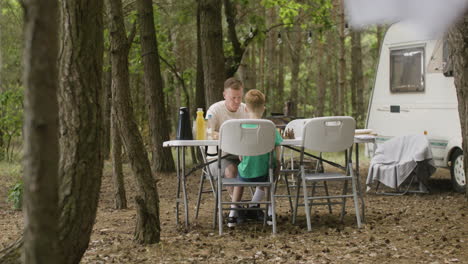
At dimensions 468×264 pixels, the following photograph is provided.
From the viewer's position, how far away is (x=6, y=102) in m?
15.0

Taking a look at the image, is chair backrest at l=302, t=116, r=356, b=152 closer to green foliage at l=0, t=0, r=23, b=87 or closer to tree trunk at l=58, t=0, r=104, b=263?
tree trunk at l=58, t=0, r=104, b=263

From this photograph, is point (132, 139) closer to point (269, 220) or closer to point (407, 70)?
point (269, 220)

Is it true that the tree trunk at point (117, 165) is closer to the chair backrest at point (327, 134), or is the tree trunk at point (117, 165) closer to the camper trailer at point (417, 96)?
the chair backrest at point (327, 134)

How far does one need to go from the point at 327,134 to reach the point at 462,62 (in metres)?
2.40

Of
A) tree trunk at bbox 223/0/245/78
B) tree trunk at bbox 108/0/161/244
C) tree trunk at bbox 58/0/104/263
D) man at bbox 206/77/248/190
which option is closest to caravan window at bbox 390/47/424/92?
tree trunk at bbox 223/0/245/78

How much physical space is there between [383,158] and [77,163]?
22.0 feet

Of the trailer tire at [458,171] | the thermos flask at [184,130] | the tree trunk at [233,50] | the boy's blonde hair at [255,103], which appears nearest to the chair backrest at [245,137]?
the boy's blonde hair at [255,103]

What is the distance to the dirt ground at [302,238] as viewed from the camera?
5441 mm

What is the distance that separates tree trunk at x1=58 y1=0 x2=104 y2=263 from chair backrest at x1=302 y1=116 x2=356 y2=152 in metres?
2.57

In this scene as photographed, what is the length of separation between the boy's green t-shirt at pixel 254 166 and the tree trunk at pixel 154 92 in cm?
688

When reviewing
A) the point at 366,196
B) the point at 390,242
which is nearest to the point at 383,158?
the point at 366,196

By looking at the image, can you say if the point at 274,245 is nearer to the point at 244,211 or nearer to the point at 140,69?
the point at 244,211

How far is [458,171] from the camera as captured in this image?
9.86 m

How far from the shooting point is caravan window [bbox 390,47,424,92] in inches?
430
